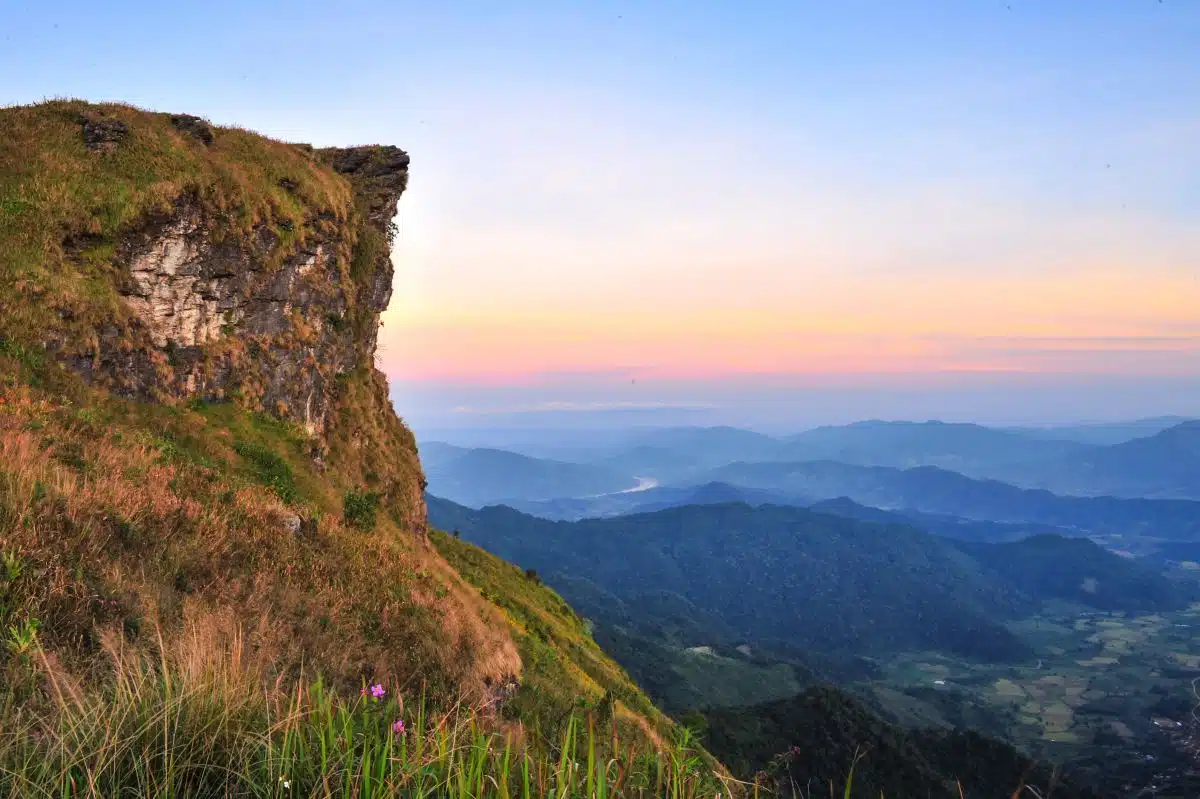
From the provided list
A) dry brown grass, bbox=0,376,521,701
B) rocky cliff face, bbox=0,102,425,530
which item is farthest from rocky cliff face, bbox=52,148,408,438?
dry brown grass, bbox=0,376,521,701

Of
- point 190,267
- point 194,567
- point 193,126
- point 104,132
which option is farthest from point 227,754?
point 193,126

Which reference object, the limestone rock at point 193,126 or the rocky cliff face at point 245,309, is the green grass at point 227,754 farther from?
the limestone rock at point 193,126

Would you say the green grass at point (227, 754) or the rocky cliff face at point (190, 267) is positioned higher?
the rocky cliff face at point (190, 267)

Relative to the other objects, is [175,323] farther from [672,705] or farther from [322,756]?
[672,705]

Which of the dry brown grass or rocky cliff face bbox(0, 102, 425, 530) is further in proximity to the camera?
rocky cliff face bbox(0, 102, 425, 530)

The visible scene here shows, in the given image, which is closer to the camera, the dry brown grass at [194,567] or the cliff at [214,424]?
the dry brown grass at [194,567]

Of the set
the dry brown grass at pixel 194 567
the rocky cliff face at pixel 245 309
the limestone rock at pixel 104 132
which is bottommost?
the dry brown grass at pixel 194 567

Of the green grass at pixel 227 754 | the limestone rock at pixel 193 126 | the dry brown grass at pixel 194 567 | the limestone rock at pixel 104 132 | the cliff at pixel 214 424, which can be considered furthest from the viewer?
the limestone rock at pixel 193 126

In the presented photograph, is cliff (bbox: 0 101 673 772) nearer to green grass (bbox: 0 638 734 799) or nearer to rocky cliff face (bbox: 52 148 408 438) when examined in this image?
rocky cliff face (bbox: 52 148 408 438)

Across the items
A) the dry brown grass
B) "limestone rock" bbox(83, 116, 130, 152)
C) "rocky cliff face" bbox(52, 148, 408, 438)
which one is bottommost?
the dry brown grass

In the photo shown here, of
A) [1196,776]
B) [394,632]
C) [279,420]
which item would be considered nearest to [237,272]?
[279,420]

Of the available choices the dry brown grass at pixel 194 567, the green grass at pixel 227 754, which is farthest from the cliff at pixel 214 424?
the green grass at pixel 227 754

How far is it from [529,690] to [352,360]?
19.9m

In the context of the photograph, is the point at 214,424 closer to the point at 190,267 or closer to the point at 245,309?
the point at 245,309
